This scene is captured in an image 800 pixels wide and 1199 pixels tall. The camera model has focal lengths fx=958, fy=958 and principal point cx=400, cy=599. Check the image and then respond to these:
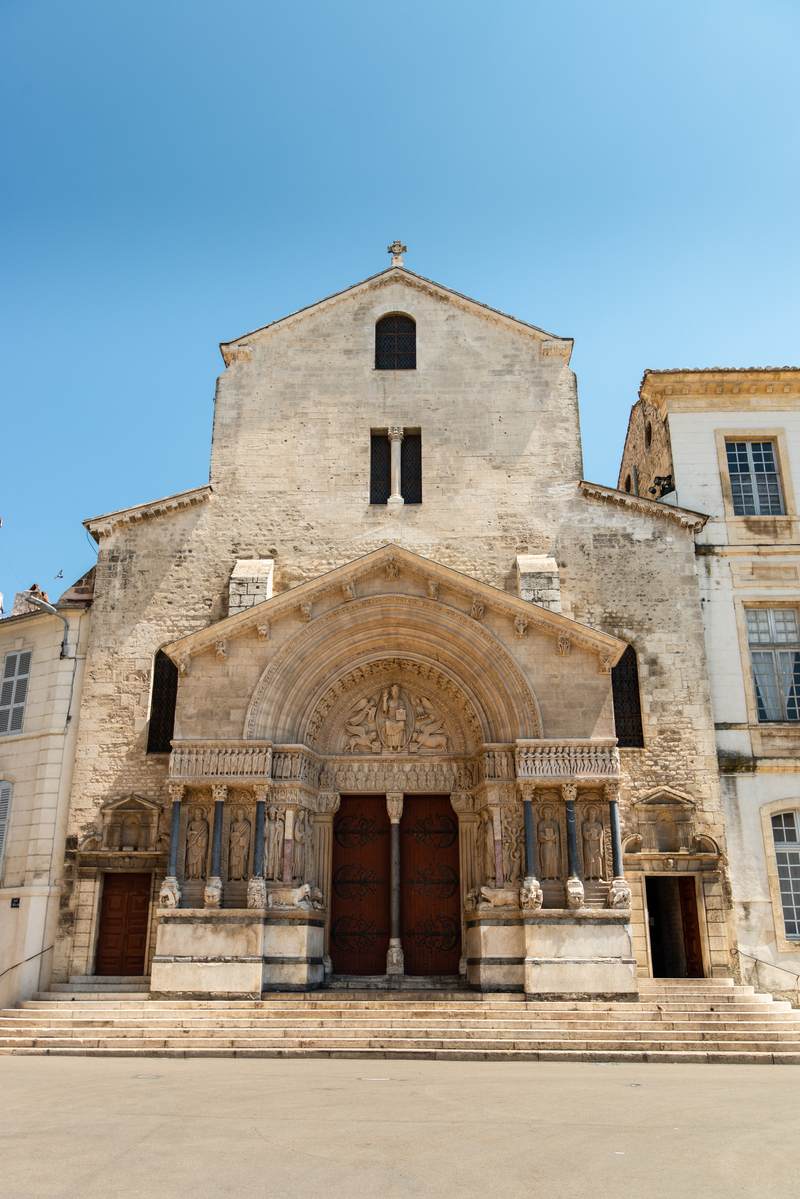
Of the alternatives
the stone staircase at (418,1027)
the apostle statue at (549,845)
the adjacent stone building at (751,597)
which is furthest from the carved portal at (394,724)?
the adjacent stone building at (751,597)

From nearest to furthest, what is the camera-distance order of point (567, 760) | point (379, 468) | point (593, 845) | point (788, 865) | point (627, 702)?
1. point (593, 845)
2. point (567, 760)
3. point (788, 865)
4. point (627, 702)
5. point (379, 468)

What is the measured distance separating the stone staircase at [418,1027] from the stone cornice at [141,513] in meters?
8.00

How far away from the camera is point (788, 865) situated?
15.8 meters

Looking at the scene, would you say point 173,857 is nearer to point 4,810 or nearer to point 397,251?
point 4,810

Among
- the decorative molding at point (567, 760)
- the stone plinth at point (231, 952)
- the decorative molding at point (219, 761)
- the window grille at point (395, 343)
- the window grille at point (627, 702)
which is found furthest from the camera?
the window grille at point (395, 343)

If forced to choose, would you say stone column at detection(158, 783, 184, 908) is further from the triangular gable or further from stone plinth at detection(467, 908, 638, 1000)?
the triangular gable

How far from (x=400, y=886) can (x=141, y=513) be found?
8157 millimetres

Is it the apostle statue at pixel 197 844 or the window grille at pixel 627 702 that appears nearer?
the apostle statue at pixel 197 844

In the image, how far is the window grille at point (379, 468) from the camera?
18375 mm

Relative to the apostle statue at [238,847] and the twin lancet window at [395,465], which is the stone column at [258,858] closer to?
the apostle statue at [238,847]

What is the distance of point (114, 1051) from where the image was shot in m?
12.0

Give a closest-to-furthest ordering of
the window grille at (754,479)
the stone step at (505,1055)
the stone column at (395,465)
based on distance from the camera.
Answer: the stone step at (505,1055) < the stone column at (395,465) < the window grille at (754,479)

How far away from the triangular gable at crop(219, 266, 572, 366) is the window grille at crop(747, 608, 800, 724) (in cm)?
632

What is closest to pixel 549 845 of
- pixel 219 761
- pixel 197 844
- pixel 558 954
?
pixel 558 954
